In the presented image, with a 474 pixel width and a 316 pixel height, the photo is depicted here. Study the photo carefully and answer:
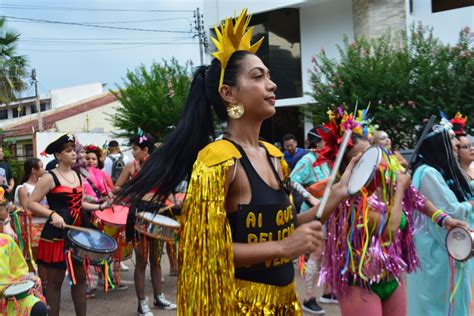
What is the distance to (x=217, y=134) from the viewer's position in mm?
2707

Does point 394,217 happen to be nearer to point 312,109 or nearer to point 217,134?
point 217,134

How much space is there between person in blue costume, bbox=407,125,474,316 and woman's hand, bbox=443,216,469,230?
11 centimetres

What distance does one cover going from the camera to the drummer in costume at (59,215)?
209 inches

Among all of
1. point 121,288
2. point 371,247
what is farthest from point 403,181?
point 121,288

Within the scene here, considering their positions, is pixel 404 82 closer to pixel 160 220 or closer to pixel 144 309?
pixel 144 309

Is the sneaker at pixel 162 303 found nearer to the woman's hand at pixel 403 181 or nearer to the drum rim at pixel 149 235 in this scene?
the drum rim at pixel 149 235

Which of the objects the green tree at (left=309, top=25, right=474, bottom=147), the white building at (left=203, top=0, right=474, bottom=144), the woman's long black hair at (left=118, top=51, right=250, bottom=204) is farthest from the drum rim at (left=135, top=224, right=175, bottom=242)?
the white building at (left=203, top=0, right=474, bottom=144)

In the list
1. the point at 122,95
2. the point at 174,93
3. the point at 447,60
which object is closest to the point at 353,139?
the point at 447,60

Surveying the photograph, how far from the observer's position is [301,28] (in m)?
19.3

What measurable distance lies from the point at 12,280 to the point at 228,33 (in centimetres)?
283

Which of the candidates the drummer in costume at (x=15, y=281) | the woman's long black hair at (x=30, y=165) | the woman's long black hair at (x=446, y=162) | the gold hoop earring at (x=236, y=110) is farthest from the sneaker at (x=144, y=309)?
the gold hoop earring at (x=236, y=110)

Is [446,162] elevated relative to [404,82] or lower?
lower

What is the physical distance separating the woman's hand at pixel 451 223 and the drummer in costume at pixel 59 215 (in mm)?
3107

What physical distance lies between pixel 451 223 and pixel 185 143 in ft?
8.35
